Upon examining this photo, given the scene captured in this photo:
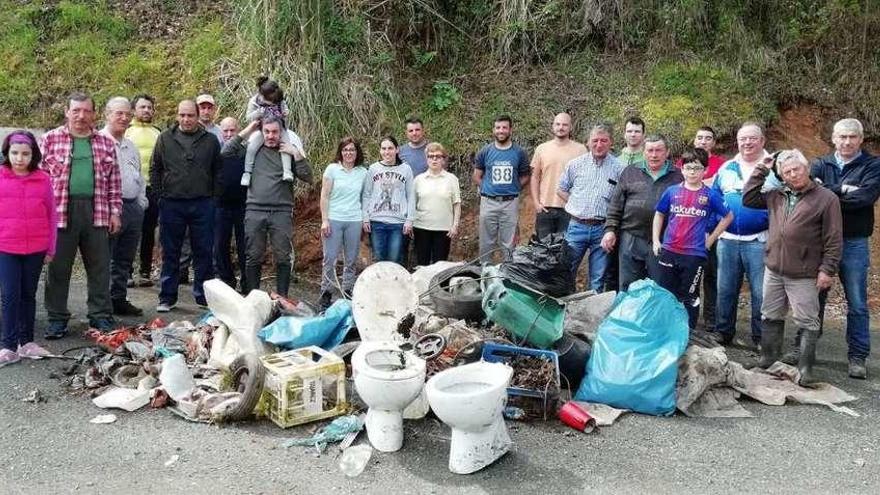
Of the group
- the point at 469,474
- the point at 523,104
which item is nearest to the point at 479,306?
the point at 469,474

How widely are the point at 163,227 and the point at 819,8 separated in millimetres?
9039

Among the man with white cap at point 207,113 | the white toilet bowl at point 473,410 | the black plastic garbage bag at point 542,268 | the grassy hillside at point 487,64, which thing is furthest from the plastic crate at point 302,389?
the grassy hillside at point 487,64

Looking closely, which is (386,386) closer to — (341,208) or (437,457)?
(437,457)

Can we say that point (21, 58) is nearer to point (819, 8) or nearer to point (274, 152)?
point (274, 152)

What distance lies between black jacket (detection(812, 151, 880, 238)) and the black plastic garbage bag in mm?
2213

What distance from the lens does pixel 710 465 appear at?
441cm

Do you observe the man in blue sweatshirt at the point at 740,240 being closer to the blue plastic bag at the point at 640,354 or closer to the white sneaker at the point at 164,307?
the blue plastic bag at the point at 640,354

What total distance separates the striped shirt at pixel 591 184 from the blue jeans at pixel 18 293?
4594 millimetres

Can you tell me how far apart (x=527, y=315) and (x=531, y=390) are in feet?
1.88

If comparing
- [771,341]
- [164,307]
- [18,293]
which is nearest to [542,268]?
[771,341]

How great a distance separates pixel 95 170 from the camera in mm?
6375

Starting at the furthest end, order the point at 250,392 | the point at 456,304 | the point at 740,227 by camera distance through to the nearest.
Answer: the point at 740,227 < the point at 456,304 < the point at 250,392

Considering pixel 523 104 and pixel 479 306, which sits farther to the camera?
pixel 523 104

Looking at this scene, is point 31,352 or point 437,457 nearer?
point 437,457
